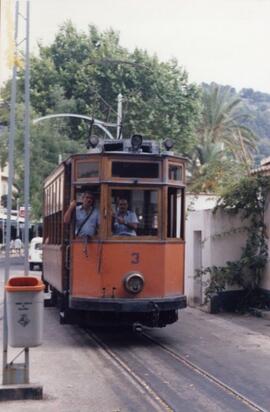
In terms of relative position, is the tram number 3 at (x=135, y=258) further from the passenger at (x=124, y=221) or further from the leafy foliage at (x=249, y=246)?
the leafy foliage at (x=249, y=246)

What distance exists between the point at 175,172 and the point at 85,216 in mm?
1684

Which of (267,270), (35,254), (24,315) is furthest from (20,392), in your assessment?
(35,254)

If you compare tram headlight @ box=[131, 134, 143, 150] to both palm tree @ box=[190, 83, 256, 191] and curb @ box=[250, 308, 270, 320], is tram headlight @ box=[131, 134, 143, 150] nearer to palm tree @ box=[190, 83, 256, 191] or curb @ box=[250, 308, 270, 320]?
curb @ box=[250, 308, 270, 320]

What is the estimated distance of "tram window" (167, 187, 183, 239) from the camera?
1290cm

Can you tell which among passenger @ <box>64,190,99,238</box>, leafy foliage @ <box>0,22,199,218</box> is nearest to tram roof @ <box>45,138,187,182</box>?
passenger @ <box>64,190,99,238</box>

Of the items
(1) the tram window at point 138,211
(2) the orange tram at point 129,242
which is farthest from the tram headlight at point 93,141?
(1) the tram window at point 138,211

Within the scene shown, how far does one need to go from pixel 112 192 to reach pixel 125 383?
12.2ft

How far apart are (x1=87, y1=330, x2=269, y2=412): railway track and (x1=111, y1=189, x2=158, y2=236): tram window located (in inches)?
74.6

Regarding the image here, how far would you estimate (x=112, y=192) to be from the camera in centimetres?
1255

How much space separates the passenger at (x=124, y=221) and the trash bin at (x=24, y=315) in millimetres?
3836

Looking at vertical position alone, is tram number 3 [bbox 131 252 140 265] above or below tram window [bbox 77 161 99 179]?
below

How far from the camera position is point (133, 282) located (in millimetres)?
12391

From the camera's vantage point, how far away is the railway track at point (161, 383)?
8.50 m

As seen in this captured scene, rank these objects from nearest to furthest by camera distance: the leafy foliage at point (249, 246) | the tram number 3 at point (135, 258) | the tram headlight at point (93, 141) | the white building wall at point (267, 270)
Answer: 1. the tram number 3 at point (135, 258)
2. the tram headlight at point (93, 141)
3. the white building wall at point (267, 270)
4. the leafy foliage at point (249, 246)
